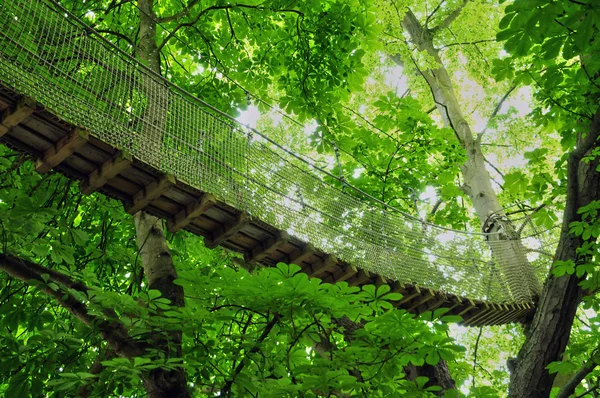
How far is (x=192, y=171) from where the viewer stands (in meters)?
3.57

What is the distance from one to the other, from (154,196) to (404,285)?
6.97 ft

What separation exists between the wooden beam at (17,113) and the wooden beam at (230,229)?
1355mm

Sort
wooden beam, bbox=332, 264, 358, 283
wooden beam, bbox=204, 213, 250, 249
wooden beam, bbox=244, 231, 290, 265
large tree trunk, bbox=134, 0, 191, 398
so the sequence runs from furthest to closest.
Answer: wooden beam, bbox=332, 264, 358, 283 → wooden beam, bbox=244, 231, 290, 265 → wooden beam, bbox=204, 213, 250, 249 → large tree trunk, bbox=134, 0, 191, 398

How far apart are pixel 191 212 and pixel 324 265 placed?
1101 millimetres

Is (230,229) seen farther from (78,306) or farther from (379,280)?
(379,280)

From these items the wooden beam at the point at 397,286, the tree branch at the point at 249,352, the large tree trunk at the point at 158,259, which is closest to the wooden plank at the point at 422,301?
the wooden beam at the point at 397,286

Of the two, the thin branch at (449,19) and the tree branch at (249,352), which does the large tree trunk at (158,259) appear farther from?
the thin branch at (449,19)

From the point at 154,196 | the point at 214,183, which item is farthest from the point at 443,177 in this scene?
the point at 154,196

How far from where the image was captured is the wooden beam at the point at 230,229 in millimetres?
3697

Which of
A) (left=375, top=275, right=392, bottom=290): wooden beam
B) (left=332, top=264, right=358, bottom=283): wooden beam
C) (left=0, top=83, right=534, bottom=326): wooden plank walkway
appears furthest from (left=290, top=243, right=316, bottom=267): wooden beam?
(left=375, top=275, right=392, bottom=290): wooden beam

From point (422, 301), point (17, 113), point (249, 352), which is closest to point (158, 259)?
point (249, 352)

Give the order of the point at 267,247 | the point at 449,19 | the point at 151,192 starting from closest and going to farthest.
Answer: the point at 151,192
the point at 267,247
the point at 449,19

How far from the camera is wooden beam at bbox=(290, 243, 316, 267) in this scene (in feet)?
13.2

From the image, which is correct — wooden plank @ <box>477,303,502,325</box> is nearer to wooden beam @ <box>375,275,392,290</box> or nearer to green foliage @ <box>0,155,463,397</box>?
wooden beam @ <box>375,275,392,290</box>
